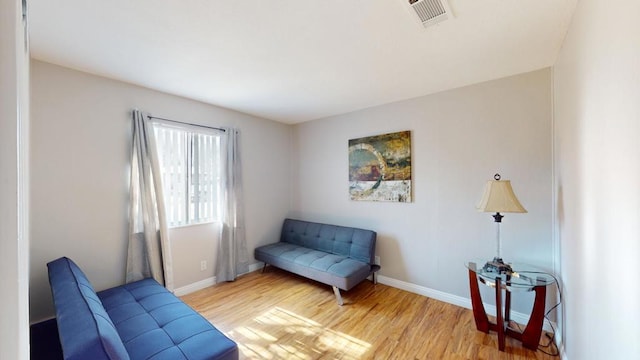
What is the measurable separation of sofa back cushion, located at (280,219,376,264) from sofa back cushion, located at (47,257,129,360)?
7.86ft

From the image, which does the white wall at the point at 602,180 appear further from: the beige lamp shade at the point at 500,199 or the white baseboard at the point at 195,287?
the white baseboard at the point at 195,287

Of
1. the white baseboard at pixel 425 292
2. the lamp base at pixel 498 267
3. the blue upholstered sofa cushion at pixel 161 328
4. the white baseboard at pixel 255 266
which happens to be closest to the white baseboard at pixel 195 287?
the white baseboard at pixel 425 292

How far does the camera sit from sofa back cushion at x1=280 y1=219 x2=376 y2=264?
3.05 meters

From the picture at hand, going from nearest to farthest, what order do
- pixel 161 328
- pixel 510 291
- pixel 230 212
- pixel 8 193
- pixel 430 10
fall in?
pixel 8 193 < pixel 430 10 < pixel 161 328 < pixel 510 291 < pixel 230 212

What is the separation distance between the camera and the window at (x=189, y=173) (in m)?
2.81

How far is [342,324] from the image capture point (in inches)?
91.4

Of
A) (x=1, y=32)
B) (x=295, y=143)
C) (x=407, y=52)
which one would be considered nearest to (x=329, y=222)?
(x=295, y=143)

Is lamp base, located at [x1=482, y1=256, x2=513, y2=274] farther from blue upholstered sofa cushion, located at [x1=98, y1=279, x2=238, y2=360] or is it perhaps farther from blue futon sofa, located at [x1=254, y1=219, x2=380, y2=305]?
blue upholstered sofa cushion, located at [x1=98, y1=279, x2=238, y2=360]

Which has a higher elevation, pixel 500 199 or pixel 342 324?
pixel 500 199

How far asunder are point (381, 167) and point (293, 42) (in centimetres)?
188

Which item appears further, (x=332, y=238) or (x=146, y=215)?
(x=332, y=238)

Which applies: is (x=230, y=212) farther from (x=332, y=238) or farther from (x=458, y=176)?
(x=458, y=176)

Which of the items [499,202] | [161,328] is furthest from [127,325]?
[499,202]

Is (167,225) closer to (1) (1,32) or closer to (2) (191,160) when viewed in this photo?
(2) (191,160)
